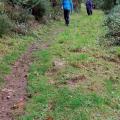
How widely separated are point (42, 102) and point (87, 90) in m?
1.18

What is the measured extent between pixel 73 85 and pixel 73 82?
256 mm

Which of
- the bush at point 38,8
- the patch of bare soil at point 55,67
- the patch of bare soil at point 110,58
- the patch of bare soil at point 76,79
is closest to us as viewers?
→ the patch of bare soil at point 76,79

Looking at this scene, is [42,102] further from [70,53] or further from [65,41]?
[65,41]

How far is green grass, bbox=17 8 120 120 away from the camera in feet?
25.7

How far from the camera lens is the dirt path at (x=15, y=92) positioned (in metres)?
7.99

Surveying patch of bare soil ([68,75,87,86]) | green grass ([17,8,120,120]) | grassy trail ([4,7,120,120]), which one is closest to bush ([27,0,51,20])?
grassy trail ([4,7,120,120])

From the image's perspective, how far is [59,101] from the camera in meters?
8.34

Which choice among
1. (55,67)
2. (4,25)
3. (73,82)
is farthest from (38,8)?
(73,82)

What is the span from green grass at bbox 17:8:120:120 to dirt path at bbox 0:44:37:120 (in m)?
0.18

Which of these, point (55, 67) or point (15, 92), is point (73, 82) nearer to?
point (55, 67)

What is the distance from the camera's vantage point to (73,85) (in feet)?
30.9

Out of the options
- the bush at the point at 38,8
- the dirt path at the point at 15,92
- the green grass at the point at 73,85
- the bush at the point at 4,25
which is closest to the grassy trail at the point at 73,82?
the green grass at the point at 73,85

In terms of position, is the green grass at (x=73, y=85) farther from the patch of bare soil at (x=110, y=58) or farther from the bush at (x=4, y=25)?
the bush at (x=4, y=25)

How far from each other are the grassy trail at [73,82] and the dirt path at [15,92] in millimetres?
173
